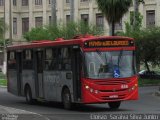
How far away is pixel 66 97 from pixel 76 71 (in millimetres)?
1479

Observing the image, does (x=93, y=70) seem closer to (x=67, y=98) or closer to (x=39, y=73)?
(x=67, y=98)

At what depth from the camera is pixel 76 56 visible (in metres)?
22.1

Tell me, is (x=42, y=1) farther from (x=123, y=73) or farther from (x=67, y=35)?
(x=123, y=73)

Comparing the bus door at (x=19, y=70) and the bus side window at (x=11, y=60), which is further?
the bus side window at (x=11, y=60)

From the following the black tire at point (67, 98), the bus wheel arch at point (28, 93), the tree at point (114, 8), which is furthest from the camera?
the tree at point (114, 8)

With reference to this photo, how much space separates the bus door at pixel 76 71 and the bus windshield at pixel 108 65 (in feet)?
1.34

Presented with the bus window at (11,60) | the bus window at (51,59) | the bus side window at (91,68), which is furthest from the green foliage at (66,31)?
the bus side window at (91,68)

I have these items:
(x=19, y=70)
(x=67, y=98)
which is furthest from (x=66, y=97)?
(x=19, y=70)

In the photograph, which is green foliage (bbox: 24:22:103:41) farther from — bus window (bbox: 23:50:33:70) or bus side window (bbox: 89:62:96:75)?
bus side window (bbox: 89:62:96:75)

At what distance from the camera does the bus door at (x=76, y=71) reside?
2181cm

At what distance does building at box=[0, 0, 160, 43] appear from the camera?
8006 centimetres

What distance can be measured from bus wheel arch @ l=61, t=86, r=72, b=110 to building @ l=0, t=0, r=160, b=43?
5649 cm

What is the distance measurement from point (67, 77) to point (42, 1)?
234ft

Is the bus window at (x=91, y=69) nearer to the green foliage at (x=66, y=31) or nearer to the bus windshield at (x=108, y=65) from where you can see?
the bus windshield at (x=108, y=65)
